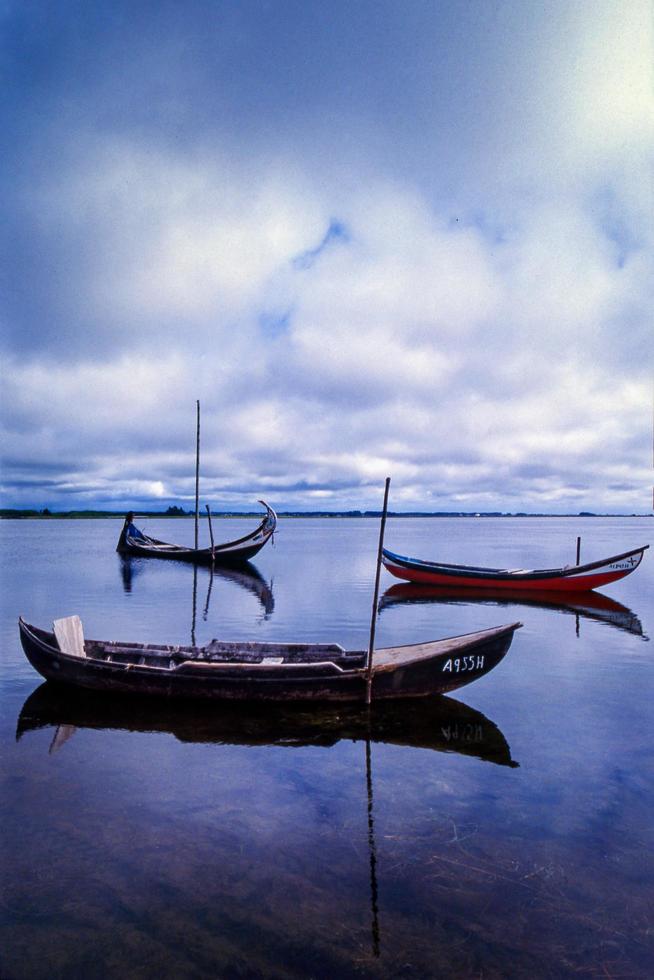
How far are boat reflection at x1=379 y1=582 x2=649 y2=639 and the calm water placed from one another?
36.4ft

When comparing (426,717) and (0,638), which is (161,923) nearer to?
(426,717)

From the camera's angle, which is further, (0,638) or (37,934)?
(0,638)

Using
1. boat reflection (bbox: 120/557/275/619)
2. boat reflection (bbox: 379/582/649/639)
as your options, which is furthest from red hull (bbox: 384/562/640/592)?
boat reflection (bbox: 120/557/275/619)

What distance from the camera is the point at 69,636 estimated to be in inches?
488

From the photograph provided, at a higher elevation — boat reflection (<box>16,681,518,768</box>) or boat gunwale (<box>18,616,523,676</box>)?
boat gunwale (<box>18,616,523,676</box>)

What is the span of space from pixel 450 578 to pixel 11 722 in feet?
77.1

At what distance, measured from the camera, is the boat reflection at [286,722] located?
32.3ft

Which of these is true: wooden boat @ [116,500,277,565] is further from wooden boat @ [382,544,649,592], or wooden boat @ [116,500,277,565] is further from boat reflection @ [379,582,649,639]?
wooden boat @ [382,544,649,592]

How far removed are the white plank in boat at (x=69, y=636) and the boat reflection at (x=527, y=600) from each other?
15.3 metres

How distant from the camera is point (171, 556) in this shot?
4400 cm

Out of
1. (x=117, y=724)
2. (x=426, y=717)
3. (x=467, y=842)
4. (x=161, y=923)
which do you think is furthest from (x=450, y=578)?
(x=161, y=923)

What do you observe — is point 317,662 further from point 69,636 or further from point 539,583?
point 539,583

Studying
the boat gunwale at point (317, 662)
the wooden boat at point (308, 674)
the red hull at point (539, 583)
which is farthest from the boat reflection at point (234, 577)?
the wooden boat at point (308, 674)

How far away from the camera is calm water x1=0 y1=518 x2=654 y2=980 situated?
5047 millimetres
